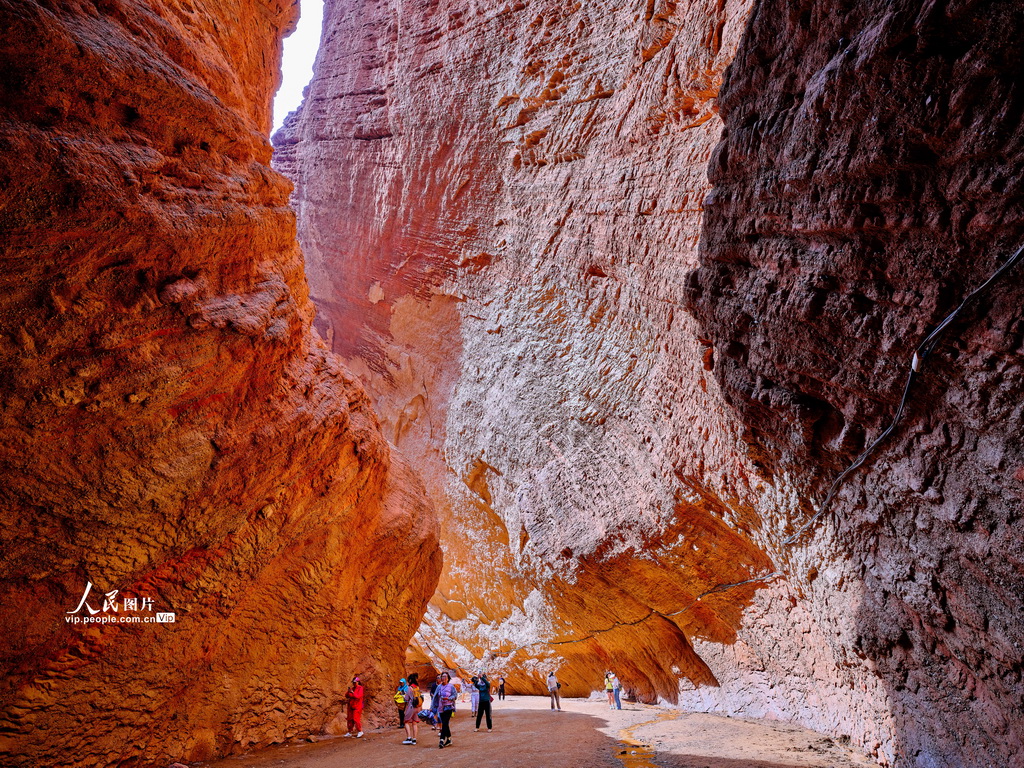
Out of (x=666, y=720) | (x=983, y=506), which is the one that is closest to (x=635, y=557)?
(x=666, y=720)

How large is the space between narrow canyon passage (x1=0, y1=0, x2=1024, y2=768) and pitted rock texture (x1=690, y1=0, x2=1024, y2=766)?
22 millimetres

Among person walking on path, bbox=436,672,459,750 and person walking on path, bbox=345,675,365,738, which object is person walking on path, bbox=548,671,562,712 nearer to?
person walking on path, bbox=436,672,459,750

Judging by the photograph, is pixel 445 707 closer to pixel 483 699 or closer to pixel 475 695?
pixel 483 699

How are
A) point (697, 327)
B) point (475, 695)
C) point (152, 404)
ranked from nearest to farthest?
point (152, 404), point (697, 327), point (475, 695)

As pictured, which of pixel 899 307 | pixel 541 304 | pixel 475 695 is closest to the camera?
pixel 899 307

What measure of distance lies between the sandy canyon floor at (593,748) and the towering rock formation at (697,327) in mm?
644

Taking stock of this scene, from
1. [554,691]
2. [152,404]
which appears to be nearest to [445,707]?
[152,404]

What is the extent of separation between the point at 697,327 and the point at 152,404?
480 cm

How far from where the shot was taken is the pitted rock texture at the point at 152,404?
3.79 meters

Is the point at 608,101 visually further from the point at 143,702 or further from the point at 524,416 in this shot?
the point at 143,702

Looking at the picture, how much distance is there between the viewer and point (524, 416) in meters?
11.4

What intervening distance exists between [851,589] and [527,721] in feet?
18.2

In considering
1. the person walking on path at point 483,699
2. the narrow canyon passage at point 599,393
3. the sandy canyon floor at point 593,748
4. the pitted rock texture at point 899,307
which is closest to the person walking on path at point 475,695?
the person walking on path at point 483,699

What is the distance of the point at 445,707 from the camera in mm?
6809
